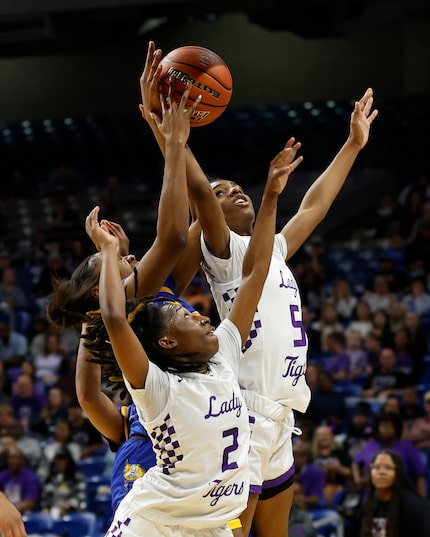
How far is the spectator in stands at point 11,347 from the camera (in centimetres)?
1147

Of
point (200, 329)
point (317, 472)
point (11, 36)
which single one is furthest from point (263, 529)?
point (11, 36)

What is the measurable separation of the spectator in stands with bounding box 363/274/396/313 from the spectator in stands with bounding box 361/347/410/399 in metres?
1.41

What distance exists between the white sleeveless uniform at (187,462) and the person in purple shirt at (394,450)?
4.33 m

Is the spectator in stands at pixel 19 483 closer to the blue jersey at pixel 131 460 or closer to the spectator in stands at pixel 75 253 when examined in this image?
the spectator in stands at pixel 75 253

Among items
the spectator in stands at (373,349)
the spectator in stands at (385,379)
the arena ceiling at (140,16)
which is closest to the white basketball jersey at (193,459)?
the spectator in stands at (385,379)

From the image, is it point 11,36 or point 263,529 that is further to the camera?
point 11,36

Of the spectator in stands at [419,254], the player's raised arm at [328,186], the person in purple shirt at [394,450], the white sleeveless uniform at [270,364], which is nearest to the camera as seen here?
the white sleeveless uniform at [270,364]

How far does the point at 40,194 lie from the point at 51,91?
104 inches

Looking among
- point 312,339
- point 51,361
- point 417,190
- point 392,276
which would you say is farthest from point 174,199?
point 417,190

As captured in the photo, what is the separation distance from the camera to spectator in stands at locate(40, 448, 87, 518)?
27.8 ft

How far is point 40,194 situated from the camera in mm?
17297

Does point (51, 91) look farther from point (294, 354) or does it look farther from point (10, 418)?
point (294, 354)

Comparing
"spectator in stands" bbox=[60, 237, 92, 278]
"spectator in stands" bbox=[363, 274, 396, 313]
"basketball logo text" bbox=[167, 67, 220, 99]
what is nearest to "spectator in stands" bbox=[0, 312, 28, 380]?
"spectator in stands" bbox=[60, 237, 92, 278]

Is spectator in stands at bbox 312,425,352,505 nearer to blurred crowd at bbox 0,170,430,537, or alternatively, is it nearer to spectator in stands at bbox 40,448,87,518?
blurred crowd at bbox 0,170,430,537
